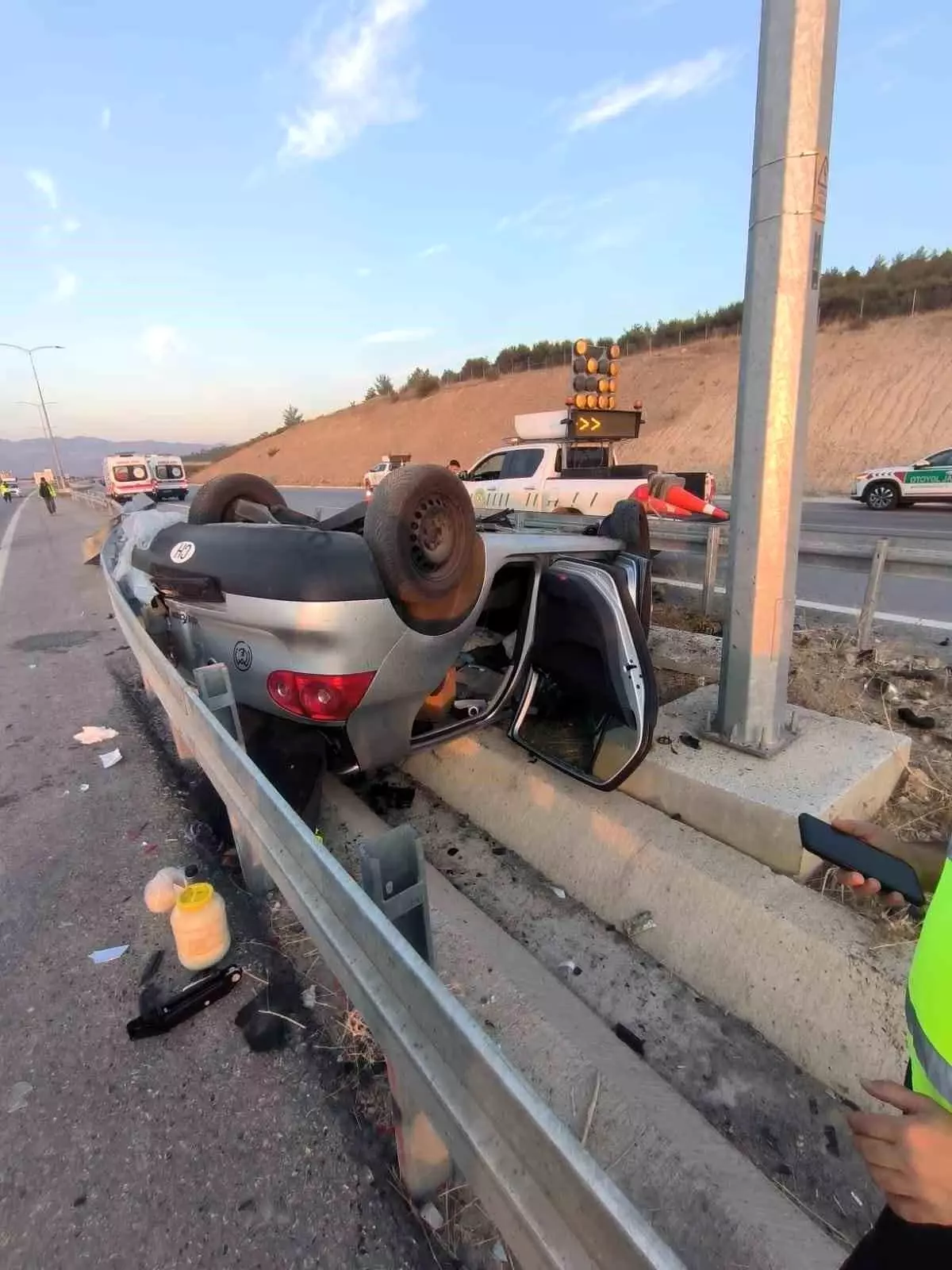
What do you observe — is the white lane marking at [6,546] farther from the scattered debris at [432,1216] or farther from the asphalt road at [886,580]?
the scattered debris at [432,1216]

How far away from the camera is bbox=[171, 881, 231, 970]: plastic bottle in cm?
257

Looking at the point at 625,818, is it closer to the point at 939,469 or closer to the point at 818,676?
the point at 818,676

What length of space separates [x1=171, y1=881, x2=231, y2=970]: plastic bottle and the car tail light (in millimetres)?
793

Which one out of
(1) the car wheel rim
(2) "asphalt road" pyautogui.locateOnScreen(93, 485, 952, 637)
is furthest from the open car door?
(2) "asphalt road" pyautogui.locateOnScreen(93, 485, 952, 637)

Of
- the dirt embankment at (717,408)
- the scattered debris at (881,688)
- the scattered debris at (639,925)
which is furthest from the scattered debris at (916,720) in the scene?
the dirt embankment at (717,408)

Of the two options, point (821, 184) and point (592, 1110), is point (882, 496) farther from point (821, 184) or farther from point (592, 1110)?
point (592, 1110)

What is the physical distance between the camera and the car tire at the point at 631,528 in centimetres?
445

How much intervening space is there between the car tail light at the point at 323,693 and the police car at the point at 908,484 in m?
20.3

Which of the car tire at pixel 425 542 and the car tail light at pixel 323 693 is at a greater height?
the car tire at pixel 425 542

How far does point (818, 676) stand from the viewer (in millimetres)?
4723

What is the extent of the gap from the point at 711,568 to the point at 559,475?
7.44 m

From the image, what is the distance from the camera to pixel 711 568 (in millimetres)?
5965

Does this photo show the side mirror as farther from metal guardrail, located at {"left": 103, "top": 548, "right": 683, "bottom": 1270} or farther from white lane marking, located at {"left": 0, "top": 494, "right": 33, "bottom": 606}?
white lane marking, located at {"left": 0, "top": 494, "right": 33, "bottom": 606}

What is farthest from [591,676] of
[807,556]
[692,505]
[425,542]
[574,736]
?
[692,505]
